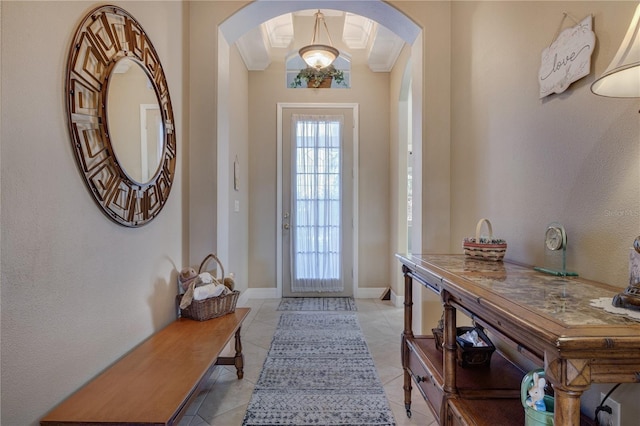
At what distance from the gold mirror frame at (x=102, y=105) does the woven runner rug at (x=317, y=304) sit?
2.42 m

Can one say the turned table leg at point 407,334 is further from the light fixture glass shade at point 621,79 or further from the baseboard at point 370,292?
the baseboard at point 370,292

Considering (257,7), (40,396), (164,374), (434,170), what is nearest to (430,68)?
(434,170)

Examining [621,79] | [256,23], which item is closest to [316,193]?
[256,23]

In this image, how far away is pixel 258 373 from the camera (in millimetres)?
2277

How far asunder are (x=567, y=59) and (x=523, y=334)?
112 centimetres

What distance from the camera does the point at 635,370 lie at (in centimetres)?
64

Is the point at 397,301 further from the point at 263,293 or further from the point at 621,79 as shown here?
the point at 621,79

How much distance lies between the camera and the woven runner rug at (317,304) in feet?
12.5

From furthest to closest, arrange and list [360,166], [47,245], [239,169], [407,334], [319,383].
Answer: [360,166], [239,169], [319,383], [407,334], [47,245]

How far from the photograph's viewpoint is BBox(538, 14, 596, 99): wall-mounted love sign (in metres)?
1.14

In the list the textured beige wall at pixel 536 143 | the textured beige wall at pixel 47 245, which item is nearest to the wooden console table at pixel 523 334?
the textured beige wall at pixel 536 143

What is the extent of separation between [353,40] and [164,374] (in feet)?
13.4

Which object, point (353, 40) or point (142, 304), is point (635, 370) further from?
point (353, 40)

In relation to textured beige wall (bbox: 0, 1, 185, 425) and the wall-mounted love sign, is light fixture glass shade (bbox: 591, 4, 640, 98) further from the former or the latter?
textured beige wall (bbox: 0, 1, 185, 425)
